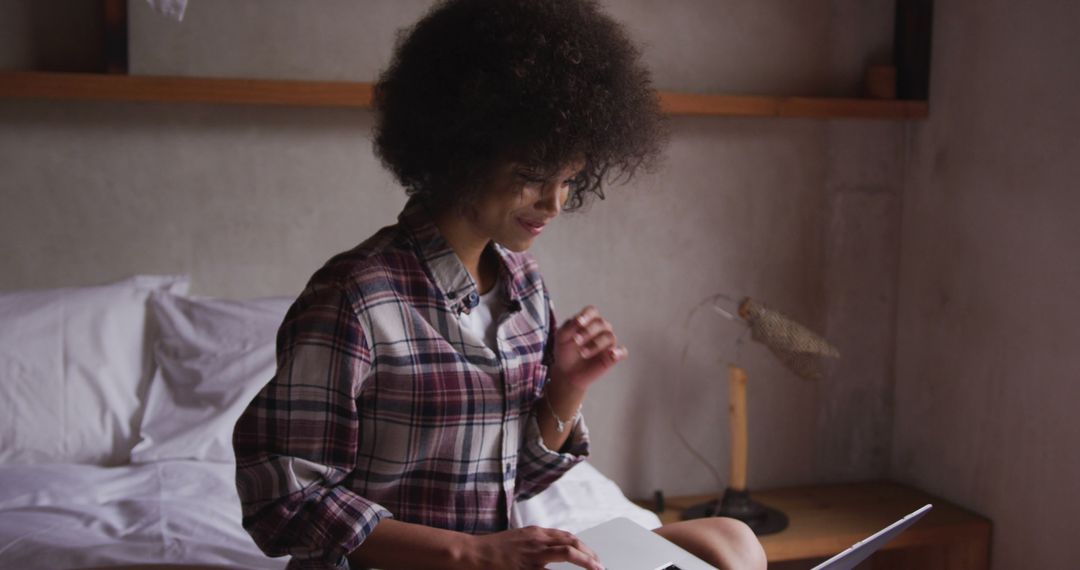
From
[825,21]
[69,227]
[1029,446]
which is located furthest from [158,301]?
[1029,446]

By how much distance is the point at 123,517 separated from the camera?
1952 mm

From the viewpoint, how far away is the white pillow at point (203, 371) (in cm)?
227

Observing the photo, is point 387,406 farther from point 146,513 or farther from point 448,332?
point 146,513

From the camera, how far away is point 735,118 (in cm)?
291

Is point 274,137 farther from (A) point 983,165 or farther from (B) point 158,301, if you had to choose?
(A) point 983,165

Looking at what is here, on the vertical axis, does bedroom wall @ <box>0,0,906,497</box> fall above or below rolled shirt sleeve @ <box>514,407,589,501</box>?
above

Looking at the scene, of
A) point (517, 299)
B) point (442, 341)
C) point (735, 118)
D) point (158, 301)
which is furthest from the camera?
point (735, 118)

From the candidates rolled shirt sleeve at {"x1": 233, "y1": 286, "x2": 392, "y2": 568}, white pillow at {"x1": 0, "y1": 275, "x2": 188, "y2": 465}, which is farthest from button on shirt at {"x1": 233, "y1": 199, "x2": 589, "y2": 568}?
white pillow at {"x1": 0, "y1": 275, "x2": 188, "y2": 465}

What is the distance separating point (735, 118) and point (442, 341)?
1.78 m

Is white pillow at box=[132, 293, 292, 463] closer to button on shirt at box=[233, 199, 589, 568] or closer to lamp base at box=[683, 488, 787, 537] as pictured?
button on shirt at box=[233, 199, 589, 568]

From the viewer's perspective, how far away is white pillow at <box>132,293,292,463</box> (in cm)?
227

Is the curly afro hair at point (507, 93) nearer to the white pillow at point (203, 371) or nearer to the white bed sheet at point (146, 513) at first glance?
the white bed sheet at point (146, 513)

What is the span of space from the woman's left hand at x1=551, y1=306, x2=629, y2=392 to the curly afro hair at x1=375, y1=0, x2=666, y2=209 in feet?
0.71

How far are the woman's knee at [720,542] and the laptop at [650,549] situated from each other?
39mm
